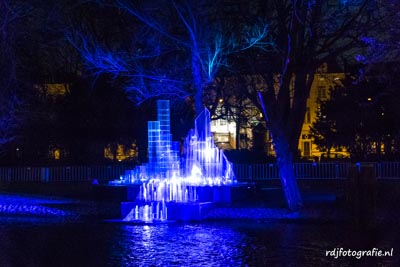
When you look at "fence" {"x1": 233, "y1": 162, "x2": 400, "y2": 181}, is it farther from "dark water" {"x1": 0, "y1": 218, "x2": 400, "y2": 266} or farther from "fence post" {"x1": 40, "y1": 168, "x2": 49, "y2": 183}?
"dark water" {"x1": 0, "y1": 218, "x2": 400, "y2": 266}

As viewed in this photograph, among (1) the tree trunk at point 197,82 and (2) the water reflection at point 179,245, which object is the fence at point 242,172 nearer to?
(1) the tree trunk at point 197,82

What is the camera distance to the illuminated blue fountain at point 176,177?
2075 cm

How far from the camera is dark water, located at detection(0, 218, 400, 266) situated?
42.7ft

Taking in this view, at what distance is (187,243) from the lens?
613 inches

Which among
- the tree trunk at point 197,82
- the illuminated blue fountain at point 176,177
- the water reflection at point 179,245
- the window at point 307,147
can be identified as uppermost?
the tree trunk at point 197,82

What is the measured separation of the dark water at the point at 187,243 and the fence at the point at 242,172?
1639 centimetres

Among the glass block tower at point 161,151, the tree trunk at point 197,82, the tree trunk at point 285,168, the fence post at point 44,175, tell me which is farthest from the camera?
the fence post at point 44,175

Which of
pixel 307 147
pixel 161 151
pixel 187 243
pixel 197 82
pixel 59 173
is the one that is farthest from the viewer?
pixel 307 147

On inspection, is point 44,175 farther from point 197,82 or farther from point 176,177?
point 176,177

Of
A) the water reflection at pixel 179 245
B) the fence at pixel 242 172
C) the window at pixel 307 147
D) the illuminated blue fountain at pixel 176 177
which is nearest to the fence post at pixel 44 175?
the fence at pixel 242 172

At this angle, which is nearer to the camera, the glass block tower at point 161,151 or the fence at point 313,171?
the glass block tower at point 161,151

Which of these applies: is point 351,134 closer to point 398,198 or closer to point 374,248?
point 398,198

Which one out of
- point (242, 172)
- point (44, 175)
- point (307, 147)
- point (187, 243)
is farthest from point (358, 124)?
point (307, 147)

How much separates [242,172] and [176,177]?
11.3 m
